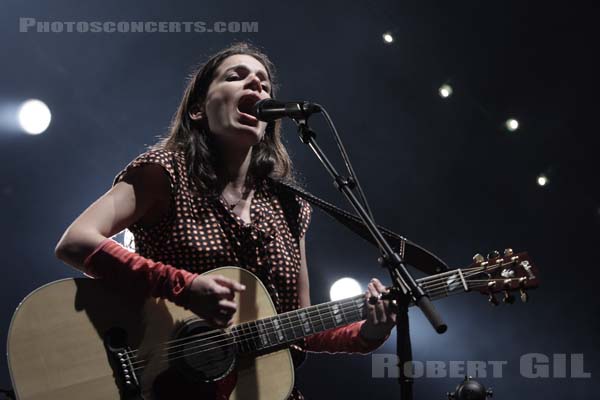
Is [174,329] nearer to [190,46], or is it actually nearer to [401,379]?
[401,379]

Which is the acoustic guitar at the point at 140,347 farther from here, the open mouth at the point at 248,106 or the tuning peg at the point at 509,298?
the open mouth at the point at 248,106

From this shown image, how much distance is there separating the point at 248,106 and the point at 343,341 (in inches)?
35.9

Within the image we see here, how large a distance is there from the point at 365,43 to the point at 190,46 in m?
1.31

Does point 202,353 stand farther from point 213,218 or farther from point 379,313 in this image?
point 379,313

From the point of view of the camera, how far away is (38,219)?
4578 mm

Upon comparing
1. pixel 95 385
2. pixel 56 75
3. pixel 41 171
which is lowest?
pixel 95 385

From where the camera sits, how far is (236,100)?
2396 mm

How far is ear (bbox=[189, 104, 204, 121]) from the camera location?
8.32ft

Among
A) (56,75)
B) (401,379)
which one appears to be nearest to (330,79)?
(56,75)

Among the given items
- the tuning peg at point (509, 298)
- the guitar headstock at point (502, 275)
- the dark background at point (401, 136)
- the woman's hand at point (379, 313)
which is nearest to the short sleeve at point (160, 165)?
the woman's hand at point (379, 313)

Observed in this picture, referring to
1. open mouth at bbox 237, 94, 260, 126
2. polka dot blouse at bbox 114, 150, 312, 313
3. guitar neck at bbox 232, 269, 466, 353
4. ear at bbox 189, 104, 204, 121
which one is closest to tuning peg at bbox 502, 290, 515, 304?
guitar neck at bbox 232, 269, 466, 353

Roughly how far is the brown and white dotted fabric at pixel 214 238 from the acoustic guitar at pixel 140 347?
0.10 meters

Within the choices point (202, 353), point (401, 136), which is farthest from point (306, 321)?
point (401, 136)

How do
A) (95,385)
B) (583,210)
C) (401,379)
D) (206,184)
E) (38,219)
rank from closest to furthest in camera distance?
(401,379)
(95,385)
(206,184)
(38,219)
(583,210)
